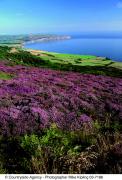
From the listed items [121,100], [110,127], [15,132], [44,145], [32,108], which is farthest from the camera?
[121,100]

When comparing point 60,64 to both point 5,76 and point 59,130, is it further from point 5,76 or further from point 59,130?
point 59,130

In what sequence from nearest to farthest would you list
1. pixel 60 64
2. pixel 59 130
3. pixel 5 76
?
pixel 59 130, pixel 5 76, pixel 60 64

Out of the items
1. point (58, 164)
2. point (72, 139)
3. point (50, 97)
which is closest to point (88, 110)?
point (50, 97)

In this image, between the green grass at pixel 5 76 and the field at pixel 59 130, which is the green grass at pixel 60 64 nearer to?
the green grass at pixel 5 76

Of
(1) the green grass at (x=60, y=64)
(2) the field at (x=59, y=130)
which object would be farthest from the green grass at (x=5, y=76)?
(1) the green grass at (x=60, y=64)

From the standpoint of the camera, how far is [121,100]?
→ 19859mm

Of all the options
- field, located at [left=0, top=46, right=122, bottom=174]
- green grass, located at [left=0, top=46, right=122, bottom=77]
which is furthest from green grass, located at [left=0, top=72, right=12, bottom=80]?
green grass, located at [left=0, top=46, right=122, bottom=77]

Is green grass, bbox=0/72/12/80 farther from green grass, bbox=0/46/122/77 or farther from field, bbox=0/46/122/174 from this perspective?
green grass, bbox=0/46/122/77

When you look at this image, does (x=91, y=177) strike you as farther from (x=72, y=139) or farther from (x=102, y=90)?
(x=102, y=90)

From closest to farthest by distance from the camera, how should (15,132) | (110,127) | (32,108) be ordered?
(15,132) < (110,127) < (32,108)

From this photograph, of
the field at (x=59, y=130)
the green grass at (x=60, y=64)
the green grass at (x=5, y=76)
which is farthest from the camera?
the green grass at (x=60, y=64)

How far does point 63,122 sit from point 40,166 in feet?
19.8

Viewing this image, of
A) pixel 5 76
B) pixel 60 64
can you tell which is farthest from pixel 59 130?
pixel 60 64

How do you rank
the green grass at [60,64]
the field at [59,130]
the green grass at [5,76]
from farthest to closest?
the green grass at [60,64], the green grass at [5,76], the field at [59,130]
